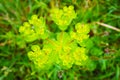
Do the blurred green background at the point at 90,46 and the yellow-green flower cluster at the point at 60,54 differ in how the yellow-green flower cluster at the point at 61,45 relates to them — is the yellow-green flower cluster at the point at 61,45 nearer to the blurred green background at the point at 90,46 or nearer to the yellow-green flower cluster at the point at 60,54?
the yellow-green flower cluster at the point at 60,54

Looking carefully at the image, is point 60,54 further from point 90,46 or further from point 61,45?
point 90,46

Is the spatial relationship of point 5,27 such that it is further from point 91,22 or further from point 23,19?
point 91,22

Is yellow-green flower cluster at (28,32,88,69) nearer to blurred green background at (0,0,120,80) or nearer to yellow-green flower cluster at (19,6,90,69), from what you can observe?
yellow-green flower cluster at (19,6,90,69)

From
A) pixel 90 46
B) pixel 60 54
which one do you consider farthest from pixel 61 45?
pixel 90 46

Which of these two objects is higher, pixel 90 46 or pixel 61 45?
pixel 61 45

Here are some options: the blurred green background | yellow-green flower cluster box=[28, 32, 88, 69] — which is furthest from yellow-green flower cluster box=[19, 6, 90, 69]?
the blurred green background

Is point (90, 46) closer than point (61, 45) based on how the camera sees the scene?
No

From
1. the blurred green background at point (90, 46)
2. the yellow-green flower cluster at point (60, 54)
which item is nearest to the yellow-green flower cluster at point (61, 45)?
the yellow-green flower cluster at point (60, 54)

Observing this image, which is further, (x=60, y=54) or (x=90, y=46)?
(x=90, y=46)

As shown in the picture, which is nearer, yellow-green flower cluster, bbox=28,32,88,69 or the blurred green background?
yellow-green flower cluster, bbox=28,32,88,69
